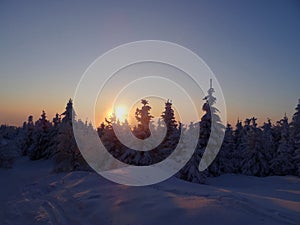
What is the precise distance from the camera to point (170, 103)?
1785 inches

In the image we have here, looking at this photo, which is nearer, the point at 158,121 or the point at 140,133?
the point at 140,133

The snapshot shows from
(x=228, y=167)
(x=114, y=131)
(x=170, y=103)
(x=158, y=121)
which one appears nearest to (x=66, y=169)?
(x=114, y=131)

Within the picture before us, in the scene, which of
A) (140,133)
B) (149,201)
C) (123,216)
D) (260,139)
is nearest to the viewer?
(123,216)

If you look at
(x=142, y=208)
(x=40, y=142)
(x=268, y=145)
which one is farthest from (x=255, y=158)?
(x=40, y=142)

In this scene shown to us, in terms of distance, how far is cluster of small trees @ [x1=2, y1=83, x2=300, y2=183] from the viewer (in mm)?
37469

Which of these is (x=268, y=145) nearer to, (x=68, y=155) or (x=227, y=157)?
(x=227, y=157)

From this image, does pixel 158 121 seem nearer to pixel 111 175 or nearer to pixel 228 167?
pixel 228 167

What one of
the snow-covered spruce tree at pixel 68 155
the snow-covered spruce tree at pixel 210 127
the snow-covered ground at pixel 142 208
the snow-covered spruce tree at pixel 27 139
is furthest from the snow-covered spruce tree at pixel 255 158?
the snow-covered spruce tree at pixel 27 139

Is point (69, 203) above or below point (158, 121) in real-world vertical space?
below

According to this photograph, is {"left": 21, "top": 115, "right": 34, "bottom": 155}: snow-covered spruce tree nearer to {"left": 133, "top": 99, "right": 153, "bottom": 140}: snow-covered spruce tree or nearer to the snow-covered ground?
{"left": 133, "top": 99, "right": 153, "bottom": 140}: snow-covered spruce tree

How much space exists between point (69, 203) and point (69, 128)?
26.6m

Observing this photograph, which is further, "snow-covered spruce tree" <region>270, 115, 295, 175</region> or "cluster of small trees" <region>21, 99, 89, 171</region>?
"snow-covered spruce tree" <region>270, 115, 295, 175</region>

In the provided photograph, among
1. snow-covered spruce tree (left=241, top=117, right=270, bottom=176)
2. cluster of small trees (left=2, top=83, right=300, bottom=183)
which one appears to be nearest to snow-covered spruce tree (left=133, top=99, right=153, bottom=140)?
cluster of small trees (left=2, top=83, right=300, bottom=183)

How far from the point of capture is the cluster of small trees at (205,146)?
37469 mm
